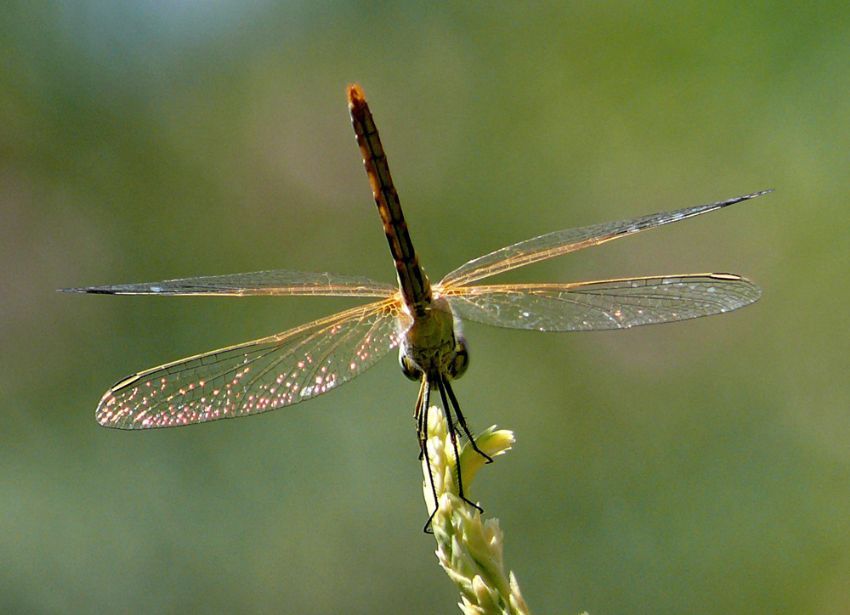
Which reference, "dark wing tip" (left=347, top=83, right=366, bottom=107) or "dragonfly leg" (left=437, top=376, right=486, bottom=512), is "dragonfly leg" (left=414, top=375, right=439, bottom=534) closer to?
"dragonfly leg" (left=437, top=376, right=486, bottom=512)

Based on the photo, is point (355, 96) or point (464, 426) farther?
point (355, 96)

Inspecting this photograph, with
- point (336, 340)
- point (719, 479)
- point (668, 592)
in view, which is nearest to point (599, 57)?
point (719, 479)

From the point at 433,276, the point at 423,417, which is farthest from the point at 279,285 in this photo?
the point at 433,276

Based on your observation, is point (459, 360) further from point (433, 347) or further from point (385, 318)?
point (385, 318)

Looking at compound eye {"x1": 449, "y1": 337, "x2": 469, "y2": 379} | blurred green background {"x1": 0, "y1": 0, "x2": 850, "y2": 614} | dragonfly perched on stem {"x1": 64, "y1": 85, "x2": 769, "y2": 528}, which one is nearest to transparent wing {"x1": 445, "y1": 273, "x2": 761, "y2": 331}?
dragonfly perched on stem {"x1": 64, "y1": 85, "x2": 769, "y2": 528}

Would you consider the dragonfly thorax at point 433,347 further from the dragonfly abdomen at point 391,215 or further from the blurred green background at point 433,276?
the blurred green background at point 433,276

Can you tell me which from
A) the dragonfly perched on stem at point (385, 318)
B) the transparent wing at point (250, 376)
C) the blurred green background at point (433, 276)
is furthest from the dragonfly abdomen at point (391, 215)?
the blurred green background at point (433, 276)

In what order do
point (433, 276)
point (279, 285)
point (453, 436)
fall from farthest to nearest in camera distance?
1. point (433, 276)
2. point (279, 285)
3. point (453, 436)

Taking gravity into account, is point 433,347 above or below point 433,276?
below

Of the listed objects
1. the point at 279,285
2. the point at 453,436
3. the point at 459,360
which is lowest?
the point at 453,436
